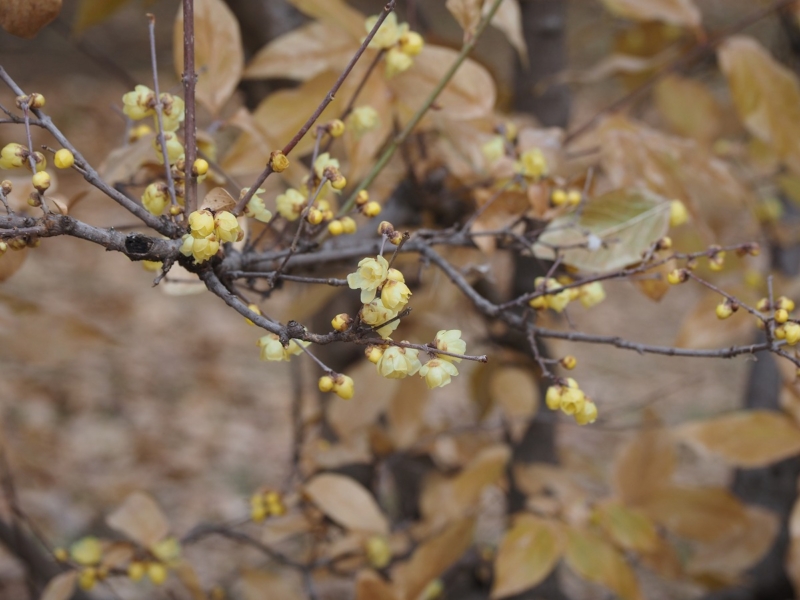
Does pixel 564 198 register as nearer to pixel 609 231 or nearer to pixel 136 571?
pixel 609 231

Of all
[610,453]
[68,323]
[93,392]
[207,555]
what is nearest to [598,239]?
[68,323]

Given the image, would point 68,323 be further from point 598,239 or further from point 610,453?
point 610,453

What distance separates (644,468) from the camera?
36.5 inches

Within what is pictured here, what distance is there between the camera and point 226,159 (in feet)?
1.97

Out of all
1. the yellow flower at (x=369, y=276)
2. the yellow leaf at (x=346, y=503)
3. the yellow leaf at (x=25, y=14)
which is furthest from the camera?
the yellow leaf at (x=346, y=503)

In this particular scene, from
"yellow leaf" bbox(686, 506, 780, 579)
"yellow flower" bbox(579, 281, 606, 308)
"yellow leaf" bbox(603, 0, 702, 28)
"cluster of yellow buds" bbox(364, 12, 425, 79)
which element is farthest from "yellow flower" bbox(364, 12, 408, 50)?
"yellow leaf" bbox(686, 506, 780, 579)

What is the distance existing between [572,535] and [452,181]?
423 mm

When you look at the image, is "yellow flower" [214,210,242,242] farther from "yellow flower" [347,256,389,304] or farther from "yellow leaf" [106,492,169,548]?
"yellow leaf" [106,492,169,548]

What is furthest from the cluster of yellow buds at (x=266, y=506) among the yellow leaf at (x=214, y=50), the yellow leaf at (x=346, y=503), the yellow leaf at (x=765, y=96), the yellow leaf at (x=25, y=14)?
the yellow leaf at (x=765, y=96)

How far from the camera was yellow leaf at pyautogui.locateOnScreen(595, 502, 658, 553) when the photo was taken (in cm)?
81

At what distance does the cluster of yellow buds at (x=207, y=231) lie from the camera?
0.35 m

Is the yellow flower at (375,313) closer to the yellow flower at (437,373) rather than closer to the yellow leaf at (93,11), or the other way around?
the yellow flower at (437,373)

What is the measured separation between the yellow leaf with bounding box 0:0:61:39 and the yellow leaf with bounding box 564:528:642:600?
0.70m

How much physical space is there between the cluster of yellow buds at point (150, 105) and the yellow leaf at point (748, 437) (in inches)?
26.3
